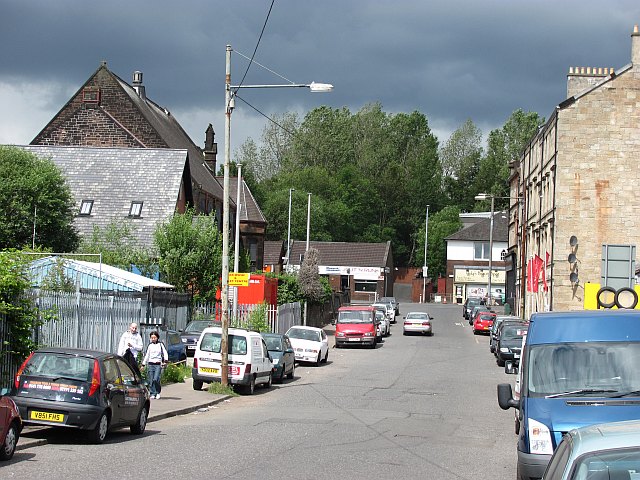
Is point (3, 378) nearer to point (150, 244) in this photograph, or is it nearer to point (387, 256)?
point (150, 244)

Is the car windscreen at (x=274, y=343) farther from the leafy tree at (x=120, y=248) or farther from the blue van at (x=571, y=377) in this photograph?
the blue van at (x=571, y=377)

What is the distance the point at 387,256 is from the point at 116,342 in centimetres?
7723

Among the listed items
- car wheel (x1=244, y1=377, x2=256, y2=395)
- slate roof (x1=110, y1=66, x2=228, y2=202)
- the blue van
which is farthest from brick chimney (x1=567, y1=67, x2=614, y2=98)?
the blue van

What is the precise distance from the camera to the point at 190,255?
43375 mm

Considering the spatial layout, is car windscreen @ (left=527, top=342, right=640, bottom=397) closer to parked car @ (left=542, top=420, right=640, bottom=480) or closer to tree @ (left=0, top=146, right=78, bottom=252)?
parked car @ (left=542, top=420, right=640, bottom=480)

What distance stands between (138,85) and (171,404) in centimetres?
5197

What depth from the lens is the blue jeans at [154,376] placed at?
21.8 m

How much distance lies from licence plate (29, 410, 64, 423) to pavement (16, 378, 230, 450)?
36cm

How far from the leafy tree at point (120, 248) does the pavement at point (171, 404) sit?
16028mm

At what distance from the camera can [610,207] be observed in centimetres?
4794

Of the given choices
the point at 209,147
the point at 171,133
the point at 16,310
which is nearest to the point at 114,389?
the point at 16,310

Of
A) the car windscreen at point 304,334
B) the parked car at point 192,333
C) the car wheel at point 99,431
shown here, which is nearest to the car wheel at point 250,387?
the parked car at point 192,333

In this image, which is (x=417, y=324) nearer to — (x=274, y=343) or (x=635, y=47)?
(x=635, y=47)

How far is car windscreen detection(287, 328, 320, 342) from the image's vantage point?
1449 inches
